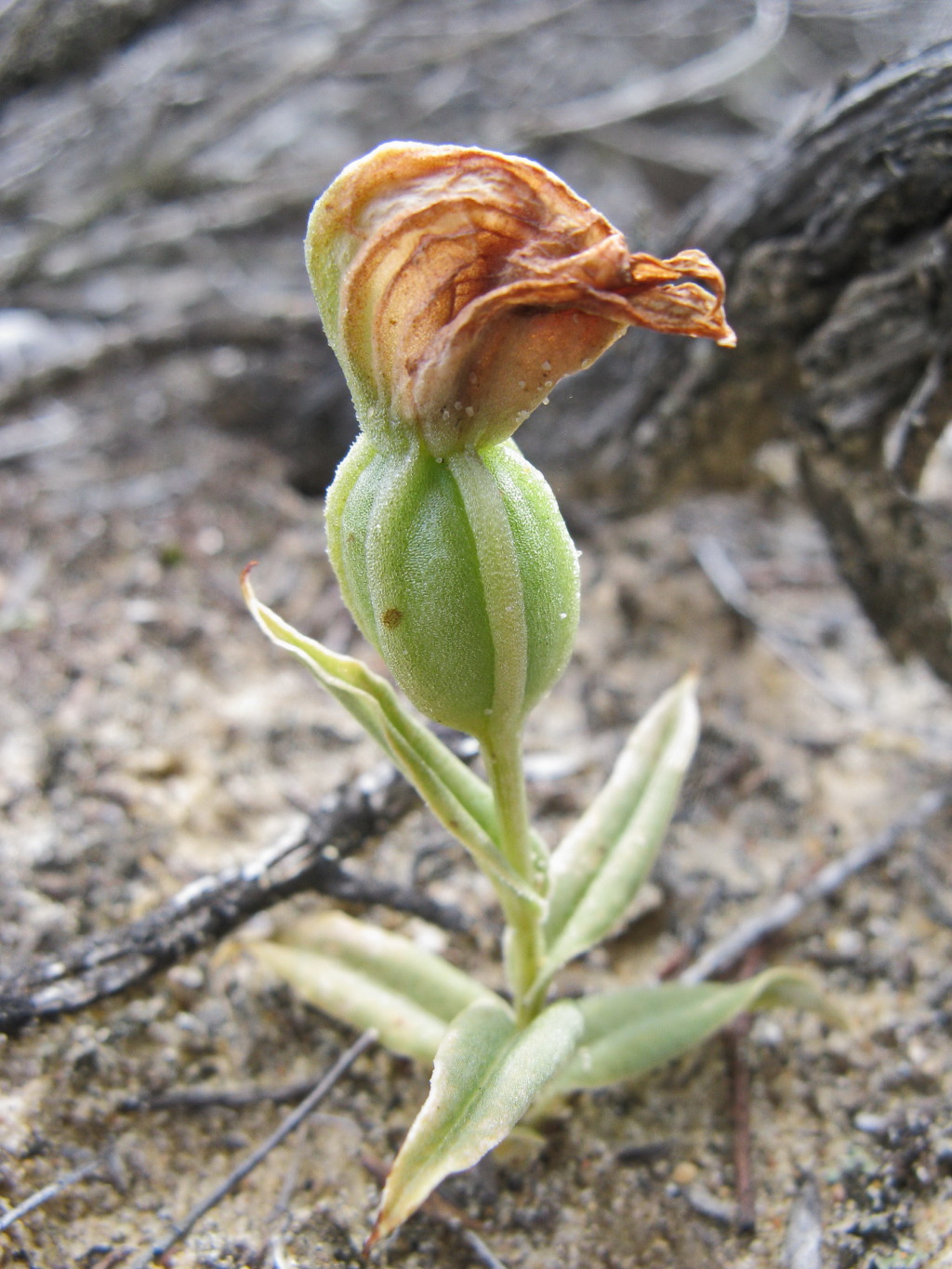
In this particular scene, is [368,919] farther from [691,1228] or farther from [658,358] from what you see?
[658,358]

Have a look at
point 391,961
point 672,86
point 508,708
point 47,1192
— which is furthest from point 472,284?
point 672,86

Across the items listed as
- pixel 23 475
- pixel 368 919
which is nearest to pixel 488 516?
pixel 368 919

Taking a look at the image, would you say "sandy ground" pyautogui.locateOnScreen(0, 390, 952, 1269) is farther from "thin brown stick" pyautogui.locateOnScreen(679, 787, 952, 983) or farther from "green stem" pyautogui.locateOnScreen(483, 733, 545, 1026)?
"green stem" pyautogui.locateOnScreen(483, 733, 545, 1026)

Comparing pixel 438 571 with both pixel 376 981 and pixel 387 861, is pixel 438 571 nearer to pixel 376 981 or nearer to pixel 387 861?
pixel 376 981

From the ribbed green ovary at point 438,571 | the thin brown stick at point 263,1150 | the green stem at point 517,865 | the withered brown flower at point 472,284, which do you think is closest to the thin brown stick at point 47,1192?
the thin brown stick at point 263,1150

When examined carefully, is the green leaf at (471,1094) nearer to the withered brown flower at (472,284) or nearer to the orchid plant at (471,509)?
the orchid plant at (471,509)

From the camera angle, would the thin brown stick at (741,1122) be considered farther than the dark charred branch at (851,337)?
No
